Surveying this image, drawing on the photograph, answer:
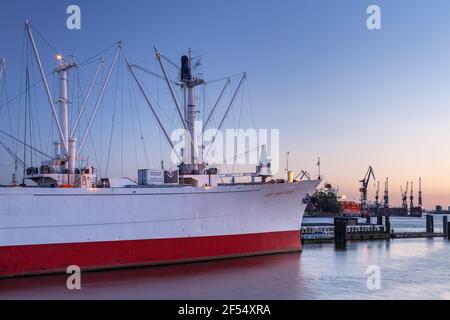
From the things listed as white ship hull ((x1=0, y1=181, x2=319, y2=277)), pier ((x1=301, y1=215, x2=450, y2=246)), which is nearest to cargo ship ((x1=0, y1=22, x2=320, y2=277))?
white ship hull ((x1=0, y1=181, x2=319, y2=277))

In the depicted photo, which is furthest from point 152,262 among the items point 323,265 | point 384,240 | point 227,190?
point 384,240

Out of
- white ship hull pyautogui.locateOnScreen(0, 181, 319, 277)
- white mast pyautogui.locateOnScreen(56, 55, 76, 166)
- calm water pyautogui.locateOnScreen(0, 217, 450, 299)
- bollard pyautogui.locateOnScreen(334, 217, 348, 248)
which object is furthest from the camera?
bollard pyautogui.locateOnScreen(334, 217, 348, 248)

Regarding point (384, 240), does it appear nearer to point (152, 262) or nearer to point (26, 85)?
point (152, 262)

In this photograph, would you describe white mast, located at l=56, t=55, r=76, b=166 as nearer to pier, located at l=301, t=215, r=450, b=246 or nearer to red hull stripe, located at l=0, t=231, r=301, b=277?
red hull stripe, located at l=0, t=231, r=301, b=277

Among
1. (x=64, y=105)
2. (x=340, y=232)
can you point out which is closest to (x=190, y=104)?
(x=64, y=105)

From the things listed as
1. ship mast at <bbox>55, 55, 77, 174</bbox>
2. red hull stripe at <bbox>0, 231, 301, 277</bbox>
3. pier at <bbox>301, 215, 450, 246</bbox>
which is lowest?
pier at <bbox>301, 215, 450, 246</bbox>

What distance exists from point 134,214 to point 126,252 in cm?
206

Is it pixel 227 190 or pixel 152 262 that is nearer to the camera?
pixel 152 262

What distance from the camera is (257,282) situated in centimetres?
2525

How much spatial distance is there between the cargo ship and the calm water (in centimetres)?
87

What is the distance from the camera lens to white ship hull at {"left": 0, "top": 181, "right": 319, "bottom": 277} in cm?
2475

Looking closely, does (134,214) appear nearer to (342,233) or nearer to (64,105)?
(64,105)

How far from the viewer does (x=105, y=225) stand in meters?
26.8
